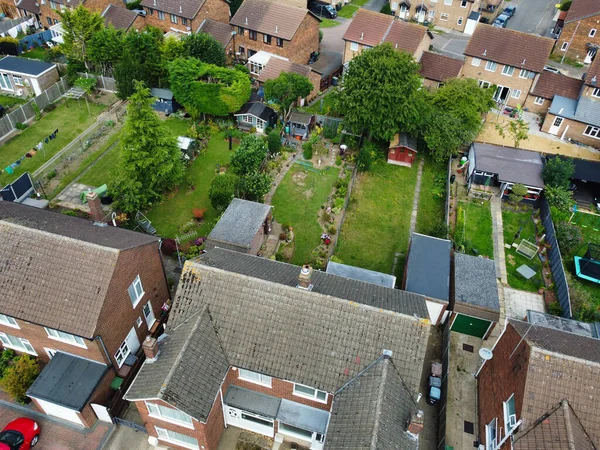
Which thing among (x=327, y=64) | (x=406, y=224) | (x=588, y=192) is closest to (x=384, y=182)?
(x=406, y=224)

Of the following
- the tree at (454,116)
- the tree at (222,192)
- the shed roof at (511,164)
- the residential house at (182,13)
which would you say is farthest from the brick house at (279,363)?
the residential house at (182,13)

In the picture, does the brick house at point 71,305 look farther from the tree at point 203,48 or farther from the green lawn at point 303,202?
the tree at point 203,48

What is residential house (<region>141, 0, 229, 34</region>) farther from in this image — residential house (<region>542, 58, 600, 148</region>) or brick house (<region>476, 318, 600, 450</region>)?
brick house (<region>476, 318, 600, 450</region>)

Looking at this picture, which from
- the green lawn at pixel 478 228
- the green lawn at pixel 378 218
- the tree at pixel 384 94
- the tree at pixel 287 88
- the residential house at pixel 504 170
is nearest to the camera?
the green lawn at pixel 378 218

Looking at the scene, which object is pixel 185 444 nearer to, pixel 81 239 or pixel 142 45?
pixel 81 239

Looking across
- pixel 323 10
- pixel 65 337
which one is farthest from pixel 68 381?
pixel 323 10

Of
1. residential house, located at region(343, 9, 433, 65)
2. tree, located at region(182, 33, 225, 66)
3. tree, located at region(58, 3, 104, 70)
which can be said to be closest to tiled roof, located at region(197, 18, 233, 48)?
tree, located at region(182, 33, 225, 66)

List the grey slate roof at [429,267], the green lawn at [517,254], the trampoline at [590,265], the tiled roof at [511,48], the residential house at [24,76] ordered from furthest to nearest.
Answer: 1. the residential house at [24,76]
2. the tiled roof at [511,48]
3. the green lawn at [517,254]
4. the trampoline at [590,265]
5. the grey slate roof at [429,267]
